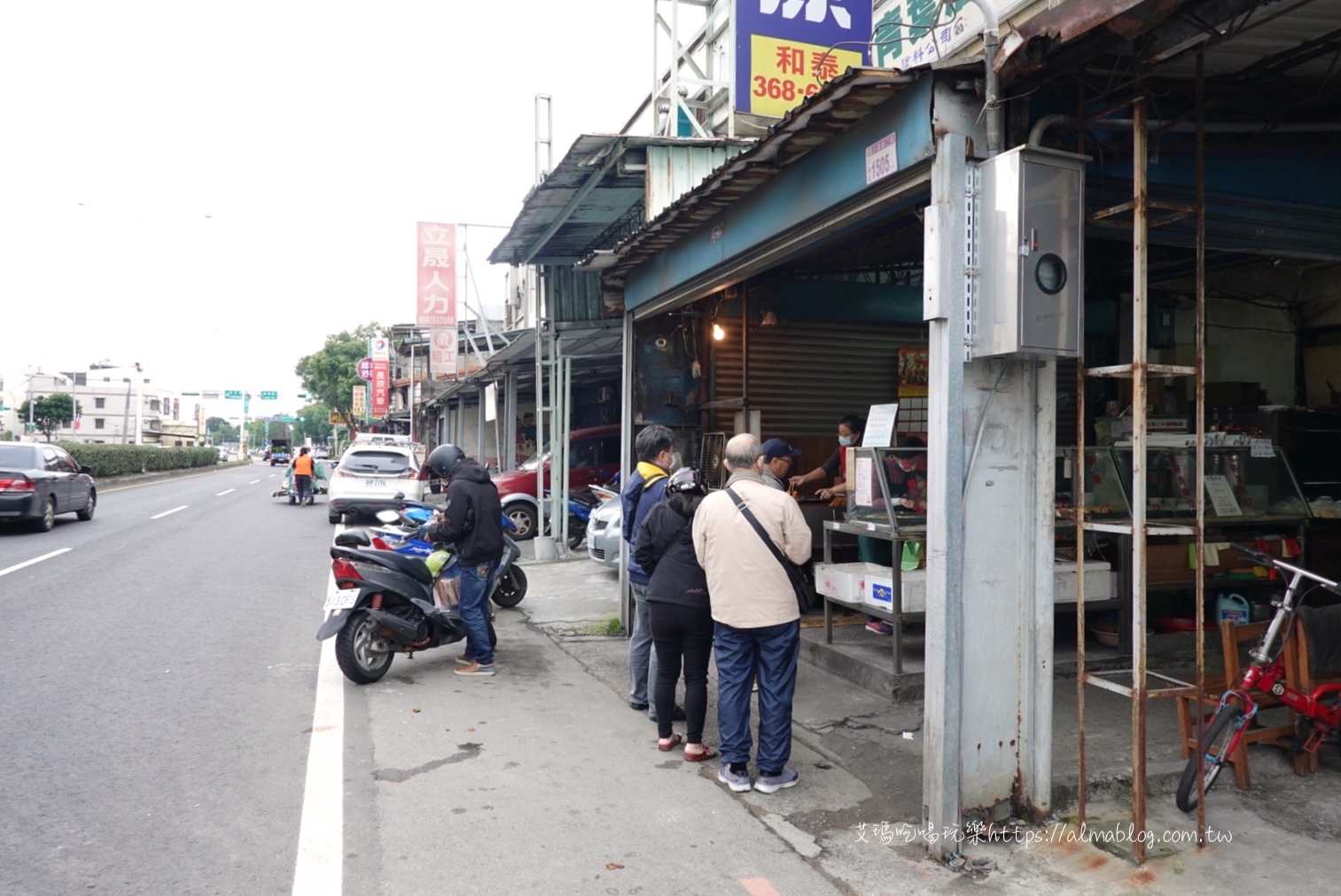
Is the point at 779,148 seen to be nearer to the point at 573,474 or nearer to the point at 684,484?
the point at 684,484

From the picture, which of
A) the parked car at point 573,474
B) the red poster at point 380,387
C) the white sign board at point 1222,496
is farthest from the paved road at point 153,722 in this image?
the red poster at point 380,387

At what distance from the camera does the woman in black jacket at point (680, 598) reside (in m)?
5.00

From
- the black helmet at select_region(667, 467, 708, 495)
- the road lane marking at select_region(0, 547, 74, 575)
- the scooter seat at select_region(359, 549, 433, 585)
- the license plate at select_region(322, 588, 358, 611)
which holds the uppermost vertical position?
the black helmet at select_region(667, 467, 708, 495)

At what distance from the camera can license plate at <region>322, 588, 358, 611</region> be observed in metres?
6.35

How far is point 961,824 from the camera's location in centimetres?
398

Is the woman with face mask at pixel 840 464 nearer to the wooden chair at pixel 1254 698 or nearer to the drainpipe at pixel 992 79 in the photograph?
the wooden chair at pixel 1254 698

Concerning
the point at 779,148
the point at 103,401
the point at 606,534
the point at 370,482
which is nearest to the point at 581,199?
the point at 606,534

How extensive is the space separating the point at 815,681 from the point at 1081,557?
301cm

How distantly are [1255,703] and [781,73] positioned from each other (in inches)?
310

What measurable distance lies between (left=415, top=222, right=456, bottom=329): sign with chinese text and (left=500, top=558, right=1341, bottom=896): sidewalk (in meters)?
13.9

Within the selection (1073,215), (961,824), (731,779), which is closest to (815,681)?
(731,779)

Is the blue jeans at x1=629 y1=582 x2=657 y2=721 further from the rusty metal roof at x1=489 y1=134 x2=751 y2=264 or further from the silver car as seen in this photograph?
the rusty metal roof at x1=489 y1=134 x2=751 y2=264

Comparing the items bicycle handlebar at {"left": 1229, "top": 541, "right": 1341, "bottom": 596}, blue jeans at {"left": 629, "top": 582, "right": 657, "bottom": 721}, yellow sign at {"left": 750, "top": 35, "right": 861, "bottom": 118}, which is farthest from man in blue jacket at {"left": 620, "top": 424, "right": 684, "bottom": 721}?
yellow sign at {"left": 750, "top": 35, "right": 861, "bottom": 118}

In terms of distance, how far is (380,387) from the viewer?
42.5 meters
